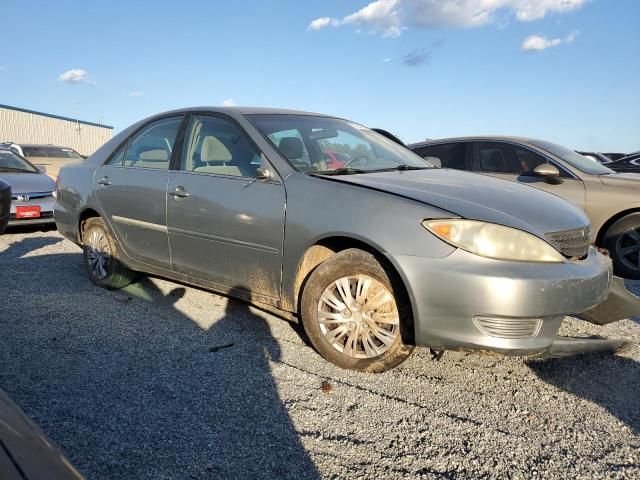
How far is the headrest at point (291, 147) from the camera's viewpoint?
10.9 ft

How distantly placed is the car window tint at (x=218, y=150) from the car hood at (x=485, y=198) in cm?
70

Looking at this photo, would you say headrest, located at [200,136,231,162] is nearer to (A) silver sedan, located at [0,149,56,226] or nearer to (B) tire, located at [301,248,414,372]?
(B) tire, located at [301,248,414,372]

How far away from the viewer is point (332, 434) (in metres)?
2.26

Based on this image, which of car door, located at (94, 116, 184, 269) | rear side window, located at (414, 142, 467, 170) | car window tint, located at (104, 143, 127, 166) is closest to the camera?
car door, located at (94, 116, 184, 269)

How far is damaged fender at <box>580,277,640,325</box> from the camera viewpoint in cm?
296

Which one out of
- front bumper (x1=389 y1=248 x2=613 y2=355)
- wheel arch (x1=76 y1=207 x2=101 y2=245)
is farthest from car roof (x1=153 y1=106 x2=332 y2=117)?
front bumper (x1=389 y1=248 x2=613 y2=355)

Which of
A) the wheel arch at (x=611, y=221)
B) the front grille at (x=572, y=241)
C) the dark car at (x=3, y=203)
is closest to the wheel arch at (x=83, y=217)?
the dark car at (x=3, y=203)

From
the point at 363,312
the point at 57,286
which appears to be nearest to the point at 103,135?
the point at 57,286

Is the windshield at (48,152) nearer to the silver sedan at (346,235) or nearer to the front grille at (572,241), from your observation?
the silver sedan at (346,235)

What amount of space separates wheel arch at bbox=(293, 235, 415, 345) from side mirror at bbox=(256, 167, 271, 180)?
561mm

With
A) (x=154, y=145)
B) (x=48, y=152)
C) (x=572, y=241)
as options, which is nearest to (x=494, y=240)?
(x=572, y=241)

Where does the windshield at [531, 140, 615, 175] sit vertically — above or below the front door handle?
above

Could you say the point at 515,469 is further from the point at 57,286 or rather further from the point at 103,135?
the point at 103,135

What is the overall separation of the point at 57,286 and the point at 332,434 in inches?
134
